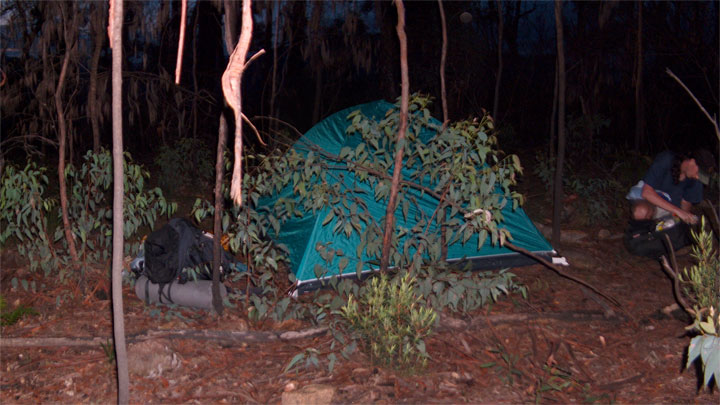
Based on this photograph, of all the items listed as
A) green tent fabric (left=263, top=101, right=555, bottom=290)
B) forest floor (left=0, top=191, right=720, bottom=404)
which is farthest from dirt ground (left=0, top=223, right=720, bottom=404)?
green tent fabric (left=263, top=101, right=555, bottom=290)

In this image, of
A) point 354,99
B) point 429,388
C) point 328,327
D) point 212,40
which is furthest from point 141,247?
point 354,99

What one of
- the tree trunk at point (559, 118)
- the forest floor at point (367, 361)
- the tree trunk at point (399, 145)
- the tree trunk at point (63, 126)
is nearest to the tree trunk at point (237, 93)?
the forest floor at point (367, 361)

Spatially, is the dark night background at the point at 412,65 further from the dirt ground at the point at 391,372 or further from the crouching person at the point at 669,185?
the dirt ground at the point at 391,372

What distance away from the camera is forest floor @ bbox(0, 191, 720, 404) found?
3092mm

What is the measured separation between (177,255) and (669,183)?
4441 mm

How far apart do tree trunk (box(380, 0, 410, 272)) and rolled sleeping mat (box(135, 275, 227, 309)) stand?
1.23m

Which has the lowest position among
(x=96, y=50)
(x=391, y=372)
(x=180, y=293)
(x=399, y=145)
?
(x=391, y=372)

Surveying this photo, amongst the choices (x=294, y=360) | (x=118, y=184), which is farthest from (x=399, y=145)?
(x=118, y=184)

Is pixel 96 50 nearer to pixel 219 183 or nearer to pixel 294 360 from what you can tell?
pixel 219 183

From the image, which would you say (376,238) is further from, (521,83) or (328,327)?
(521,83)

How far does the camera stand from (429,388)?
312 centimetres

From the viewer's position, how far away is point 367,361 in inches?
133

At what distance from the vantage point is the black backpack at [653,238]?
17.5ft

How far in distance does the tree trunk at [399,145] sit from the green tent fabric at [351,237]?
0.71 meters
